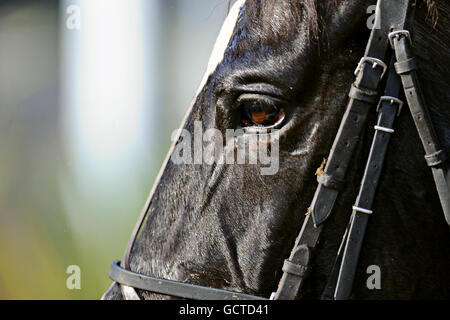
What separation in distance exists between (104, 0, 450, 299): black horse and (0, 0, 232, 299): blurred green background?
471 centimetres

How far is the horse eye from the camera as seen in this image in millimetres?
1510

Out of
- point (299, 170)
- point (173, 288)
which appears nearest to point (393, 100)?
point (299, 170)

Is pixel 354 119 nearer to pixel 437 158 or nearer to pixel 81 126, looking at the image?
pixel 437 158

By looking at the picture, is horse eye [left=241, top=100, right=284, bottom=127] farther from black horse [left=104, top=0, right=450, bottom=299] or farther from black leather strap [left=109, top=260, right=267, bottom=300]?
black leather strap [left=109, top=260, right=267, bottom=300]

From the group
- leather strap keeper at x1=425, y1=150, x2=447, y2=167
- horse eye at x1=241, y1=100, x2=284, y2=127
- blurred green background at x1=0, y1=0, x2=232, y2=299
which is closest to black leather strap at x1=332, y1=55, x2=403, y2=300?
leather strap keeper at x1=425, y1=150, x2=447, y2=167

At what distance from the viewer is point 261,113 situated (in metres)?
1.52

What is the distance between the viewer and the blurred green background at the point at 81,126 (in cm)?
625

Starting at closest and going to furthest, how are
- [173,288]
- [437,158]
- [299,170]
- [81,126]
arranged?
[437,158]
[299,170]
[173,288]
[81,126]

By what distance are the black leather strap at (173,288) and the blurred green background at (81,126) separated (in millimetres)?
4521

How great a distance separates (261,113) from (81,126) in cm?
551

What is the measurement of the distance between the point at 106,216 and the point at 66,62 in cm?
215

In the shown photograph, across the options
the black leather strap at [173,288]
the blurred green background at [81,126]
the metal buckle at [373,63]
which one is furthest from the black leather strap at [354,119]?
the blurred green background at [81,126]

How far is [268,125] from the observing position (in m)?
1.53

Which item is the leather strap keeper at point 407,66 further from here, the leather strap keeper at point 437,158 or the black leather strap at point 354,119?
the leather strap keeper at point 437,158
